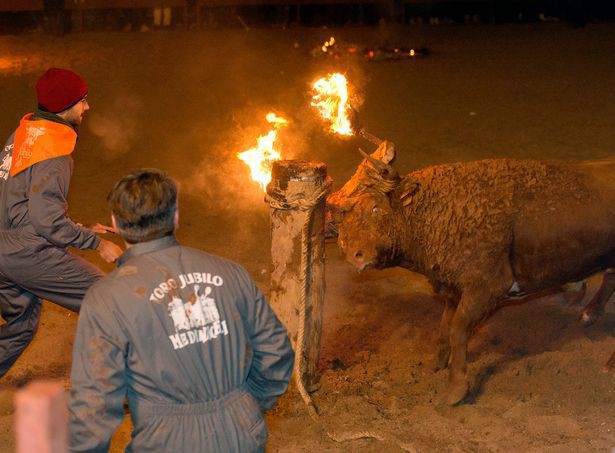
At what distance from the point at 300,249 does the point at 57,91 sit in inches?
68.0

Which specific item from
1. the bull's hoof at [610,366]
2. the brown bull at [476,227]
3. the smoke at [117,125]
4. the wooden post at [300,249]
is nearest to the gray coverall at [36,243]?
the wooden post at [300,249]

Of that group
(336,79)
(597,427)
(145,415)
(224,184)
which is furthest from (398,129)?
(145,415)

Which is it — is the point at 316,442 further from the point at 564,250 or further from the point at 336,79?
the point at 336,79

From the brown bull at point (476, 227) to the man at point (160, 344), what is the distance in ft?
7.81

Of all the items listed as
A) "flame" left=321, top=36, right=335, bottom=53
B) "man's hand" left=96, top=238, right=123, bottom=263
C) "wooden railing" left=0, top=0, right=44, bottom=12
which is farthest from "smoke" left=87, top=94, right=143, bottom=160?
"man's hand" left=96, top=238, right=123, bottom=263

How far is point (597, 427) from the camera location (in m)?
5.07

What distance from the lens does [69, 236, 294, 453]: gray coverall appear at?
2938mm

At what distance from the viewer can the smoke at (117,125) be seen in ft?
38.0

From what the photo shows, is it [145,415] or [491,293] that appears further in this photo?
[491,293]

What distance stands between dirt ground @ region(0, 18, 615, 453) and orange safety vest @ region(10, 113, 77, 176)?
163 centimetres

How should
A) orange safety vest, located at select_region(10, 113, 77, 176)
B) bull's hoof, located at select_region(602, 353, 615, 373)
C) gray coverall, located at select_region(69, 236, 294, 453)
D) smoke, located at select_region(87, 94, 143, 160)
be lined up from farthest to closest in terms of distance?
smoke, located at select_region(87, 94, 143, 160)
bull's hoof, located at select_region(602, 353, 615, 373)
orange safety vest, located at select_region(10, 113, 77, 176)
gray coverall, located at select_region(69, 236, 294, 453)

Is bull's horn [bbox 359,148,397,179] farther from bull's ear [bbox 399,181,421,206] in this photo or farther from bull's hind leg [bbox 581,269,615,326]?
bull's hind leg [bbox 581,269,615,326]

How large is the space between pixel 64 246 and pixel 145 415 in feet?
6.72

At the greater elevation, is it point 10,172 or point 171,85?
point 10,172
